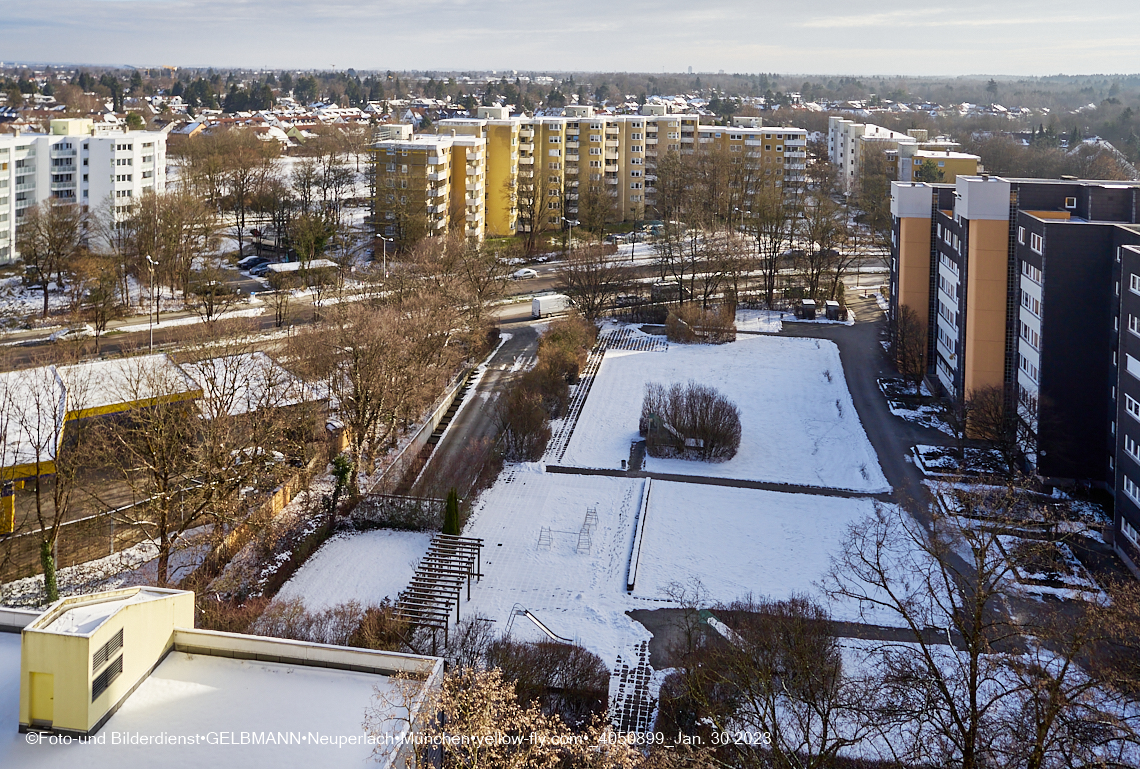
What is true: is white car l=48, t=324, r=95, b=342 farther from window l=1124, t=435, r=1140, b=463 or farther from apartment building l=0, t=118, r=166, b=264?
window l=1124, t=435, r=1140, b=463

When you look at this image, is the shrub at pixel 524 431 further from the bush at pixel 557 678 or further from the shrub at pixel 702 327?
the shrub at pixel 702 327

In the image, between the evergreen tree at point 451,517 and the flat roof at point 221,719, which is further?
the evergreen tree at point 451,517

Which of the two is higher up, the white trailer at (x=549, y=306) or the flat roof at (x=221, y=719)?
the white trailer at (x=549, y=306)

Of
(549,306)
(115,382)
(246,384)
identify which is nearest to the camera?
(246,384)

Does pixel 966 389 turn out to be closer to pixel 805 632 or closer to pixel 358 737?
pixel 805 632

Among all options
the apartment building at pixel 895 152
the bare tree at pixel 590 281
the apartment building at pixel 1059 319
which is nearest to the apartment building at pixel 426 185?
the bare tree at pixel 590 281

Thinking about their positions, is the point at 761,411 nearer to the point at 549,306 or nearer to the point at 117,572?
the point at 549,306

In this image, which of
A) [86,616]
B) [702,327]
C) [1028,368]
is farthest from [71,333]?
[1028,368]
